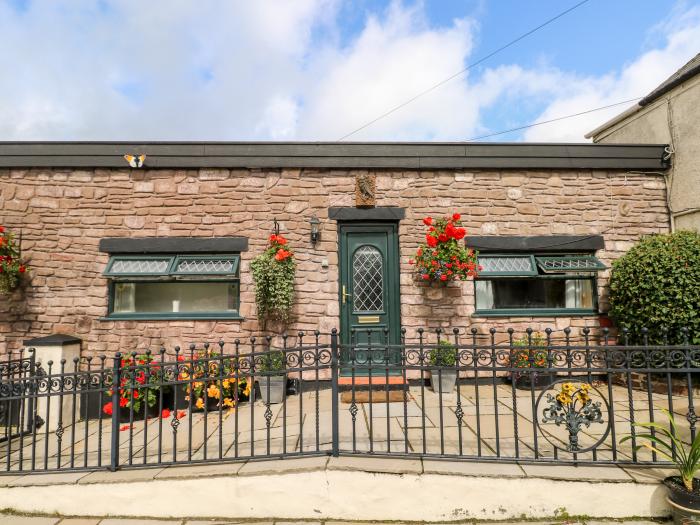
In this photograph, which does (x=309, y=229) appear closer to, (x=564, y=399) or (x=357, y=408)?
(x=357, y=408)

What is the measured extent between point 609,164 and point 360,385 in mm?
5544

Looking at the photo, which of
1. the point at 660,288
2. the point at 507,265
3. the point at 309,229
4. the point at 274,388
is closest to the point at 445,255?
the point at 507,265

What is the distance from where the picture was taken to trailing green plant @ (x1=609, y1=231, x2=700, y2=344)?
16.1 feet

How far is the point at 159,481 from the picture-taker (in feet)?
9.93

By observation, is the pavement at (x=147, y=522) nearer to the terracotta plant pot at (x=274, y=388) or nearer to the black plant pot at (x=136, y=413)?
the black plant pot at (x=136, y=413)

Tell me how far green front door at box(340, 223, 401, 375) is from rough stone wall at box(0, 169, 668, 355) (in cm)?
17

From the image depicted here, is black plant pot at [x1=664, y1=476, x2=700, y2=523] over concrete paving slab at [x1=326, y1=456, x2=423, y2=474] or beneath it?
beneath

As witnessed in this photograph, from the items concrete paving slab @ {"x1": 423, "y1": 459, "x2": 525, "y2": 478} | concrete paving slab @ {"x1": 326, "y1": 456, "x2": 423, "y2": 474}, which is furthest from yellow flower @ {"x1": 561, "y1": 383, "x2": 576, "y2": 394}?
concrete paving slab @ {"x1": 326, "y1": 456, "x2": 423, "y2": 474}

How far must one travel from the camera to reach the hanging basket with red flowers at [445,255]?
5.62 meters

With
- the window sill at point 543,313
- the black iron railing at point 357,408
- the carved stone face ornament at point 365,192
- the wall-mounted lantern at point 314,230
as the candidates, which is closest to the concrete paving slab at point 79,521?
the black iron railing at point 357,408

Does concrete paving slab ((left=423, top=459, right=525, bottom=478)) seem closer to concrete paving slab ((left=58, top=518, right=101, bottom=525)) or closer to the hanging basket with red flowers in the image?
concrete paving slab ((left=58, top=518, right=101, bottom=525))

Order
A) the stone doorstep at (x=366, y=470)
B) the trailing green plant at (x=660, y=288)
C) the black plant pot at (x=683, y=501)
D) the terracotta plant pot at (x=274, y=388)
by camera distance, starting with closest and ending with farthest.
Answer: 1. the black plant pot at (x=683, y=501)
2. the stone doorstep at (x=366, y=470)
3. the trailing green plant at (x=660, y=288)
4. the terracotta plant pot at (x=274, y=388)

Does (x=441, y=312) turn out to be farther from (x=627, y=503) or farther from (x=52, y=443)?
(x=52, y=443)

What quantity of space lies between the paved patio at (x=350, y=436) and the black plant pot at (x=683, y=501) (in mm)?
442
